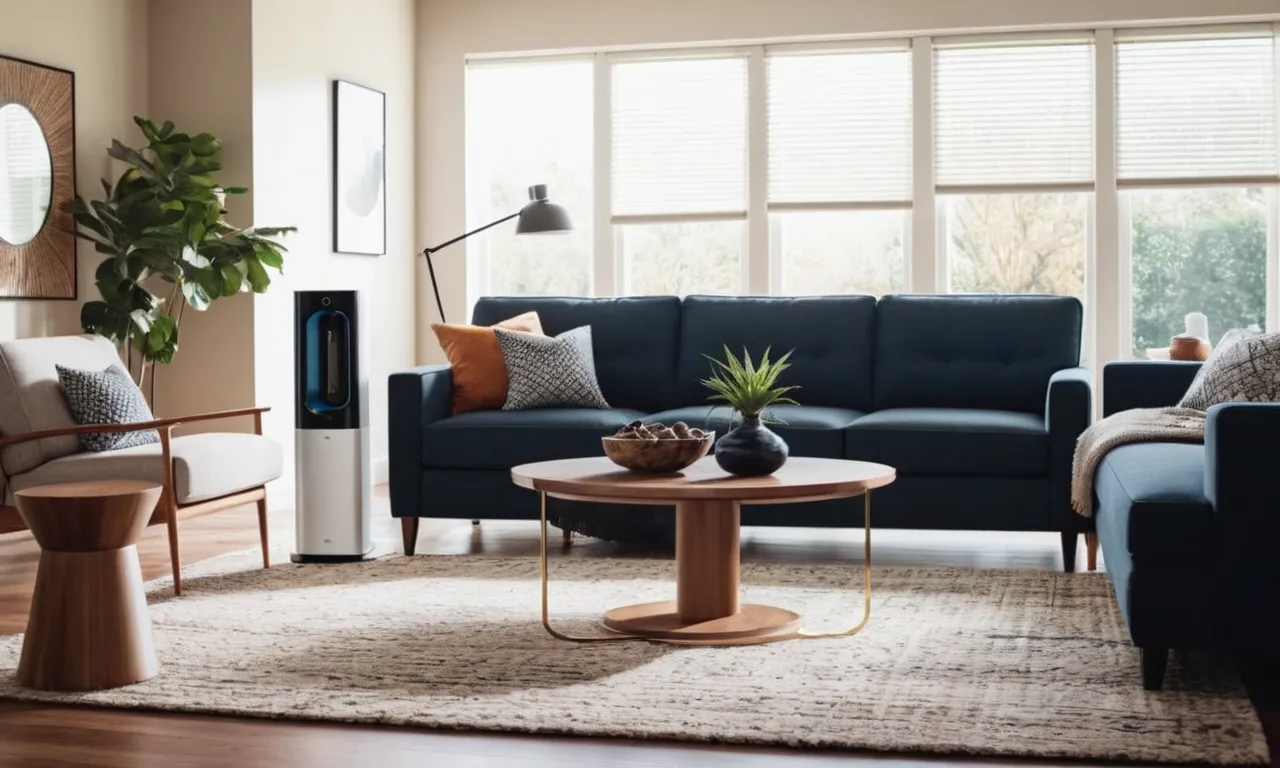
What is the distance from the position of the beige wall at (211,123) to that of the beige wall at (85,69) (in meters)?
0.11

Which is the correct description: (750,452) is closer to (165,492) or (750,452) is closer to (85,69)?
(165,492)

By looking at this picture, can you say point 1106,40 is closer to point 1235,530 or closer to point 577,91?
point 577,91

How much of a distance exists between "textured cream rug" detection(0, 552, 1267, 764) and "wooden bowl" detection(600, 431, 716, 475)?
1.52ft

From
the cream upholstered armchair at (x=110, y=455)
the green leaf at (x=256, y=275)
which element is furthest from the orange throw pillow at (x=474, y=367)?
the green leaf at (x=256, y=275)

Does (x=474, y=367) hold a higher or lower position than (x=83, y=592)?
higher

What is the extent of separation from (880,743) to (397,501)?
9.03ft

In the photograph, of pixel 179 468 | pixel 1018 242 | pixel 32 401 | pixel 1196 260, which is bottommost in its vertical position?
pixel 179 468

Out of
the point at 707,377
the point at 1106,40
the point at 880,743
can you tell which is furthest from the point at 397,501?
the point at 1106,40

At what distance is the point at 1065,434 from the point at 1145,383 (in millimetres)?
399

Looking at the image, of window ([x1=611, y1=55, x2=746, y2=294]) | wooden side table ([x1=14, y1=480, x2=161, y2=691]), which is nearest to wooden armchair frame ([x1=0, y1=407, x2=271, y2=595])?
wooden side table ([x1=14, y1=480, x2=161, y2=691])

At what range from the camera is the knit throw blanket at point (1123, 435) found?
385 centimetres

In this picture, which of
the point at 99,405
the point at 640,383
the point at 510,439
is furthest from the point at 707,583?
the point at 99,405

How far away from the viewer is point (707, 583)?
372 cm

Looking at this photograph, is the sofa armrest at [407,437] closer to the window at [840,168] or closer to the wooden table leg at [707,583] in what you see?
the wooden table leg at [707,583]
